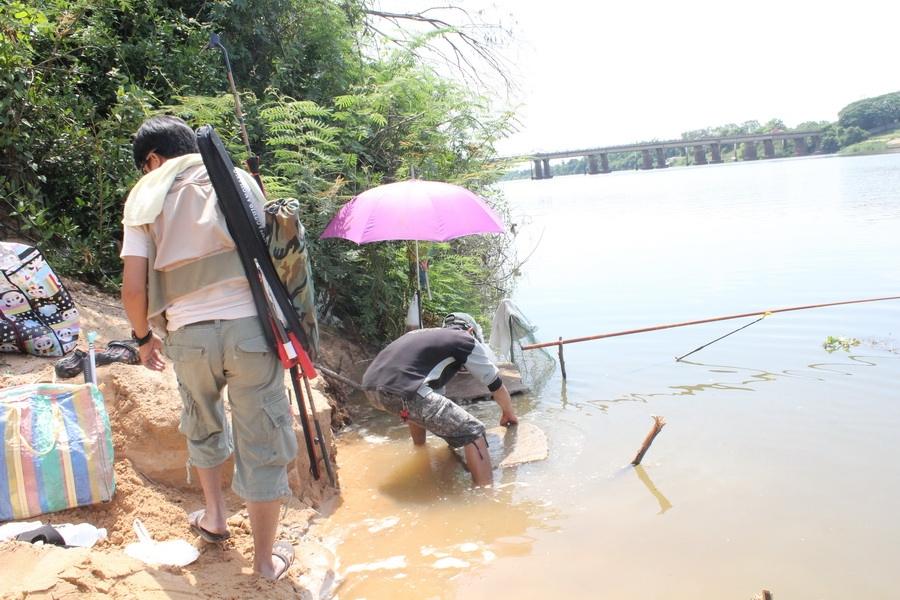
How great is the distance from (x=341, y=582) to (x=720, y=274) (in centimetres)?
1175

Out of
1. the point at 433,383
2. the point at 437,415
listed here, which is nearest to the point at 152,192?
the point at 437,415

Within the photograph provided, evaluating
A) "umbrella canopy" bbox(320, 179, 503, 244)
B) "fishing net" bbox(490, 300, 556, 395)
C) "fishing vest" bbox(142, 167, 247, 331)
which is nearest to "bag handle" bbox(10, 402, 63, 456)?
"fishing vest" bbox(142, 167, 247, 331)

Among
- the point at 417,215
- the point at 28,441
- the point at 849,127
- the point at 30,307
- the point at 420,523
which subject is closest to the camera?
the point at 28,441

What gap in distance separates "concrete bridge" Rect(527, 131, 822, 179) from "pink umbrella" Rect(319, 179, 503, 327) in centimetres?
4287

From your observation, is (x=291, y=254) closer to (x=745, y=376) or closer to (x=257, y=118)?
(x=257, y=118)

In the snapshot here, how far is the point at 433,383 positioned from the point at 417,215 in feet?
4.80

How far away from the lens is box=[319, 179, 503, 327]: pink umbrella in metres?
5.65

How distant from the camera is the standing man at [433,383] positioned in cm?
476

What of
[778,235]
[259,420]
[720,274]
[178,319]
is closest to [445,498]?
[259,420]

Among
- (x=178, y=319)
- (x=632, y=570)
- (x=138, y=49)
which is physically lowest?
(x=632, y=570)

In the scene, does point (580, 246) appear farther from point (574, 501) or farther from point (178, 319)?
point (178, 319)

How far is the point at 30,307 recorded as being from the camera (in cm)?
452

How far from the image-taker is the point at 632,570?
12.3ft

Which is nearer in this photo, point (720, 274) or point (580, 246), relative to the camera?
point (720, 274)
